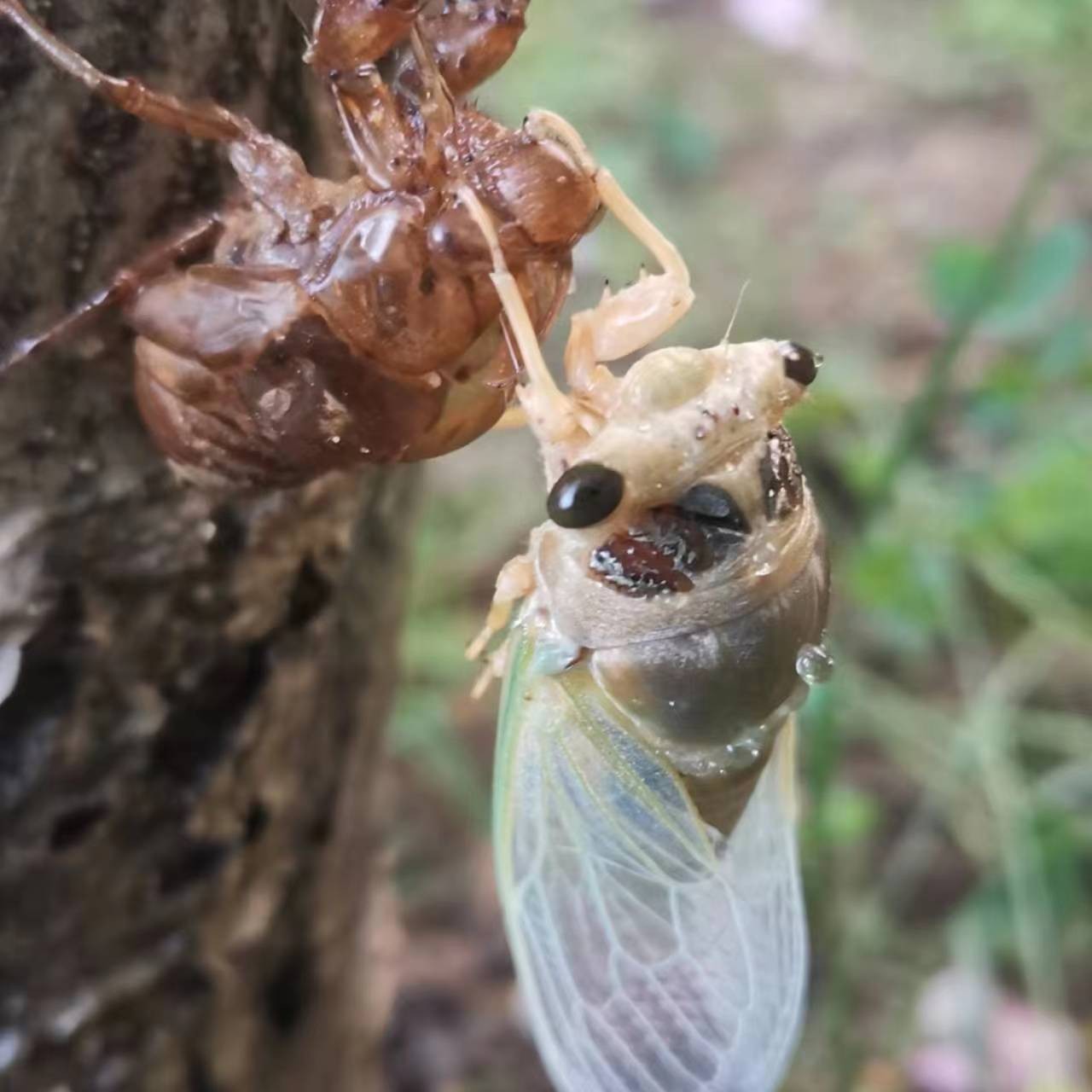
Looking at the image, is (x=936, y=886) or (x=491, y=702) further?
(x=491, y=702)

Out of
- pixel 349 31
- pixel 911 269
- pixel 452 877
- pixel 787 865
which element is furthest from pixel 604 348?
pixel 911 269

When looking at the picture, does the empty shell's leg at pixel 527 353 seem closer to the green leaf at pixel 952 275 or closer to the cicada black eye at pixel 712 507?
the cicada black eye at pixel 712 507

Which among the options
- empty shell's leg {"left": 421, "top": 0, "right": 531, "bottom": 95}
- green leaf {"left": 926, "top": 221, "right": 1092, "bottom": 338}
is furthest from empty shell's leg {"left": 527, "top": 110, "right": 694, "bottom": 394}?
green leaf {"left": 926, "top": 221, "right": 1092, "bottom": 338}

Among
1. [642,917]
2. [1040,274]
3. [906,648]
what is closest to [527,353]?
[642,917]

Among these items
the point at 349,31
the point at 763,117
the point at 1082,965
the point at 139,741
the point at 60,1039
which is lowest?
the point at 1082,965

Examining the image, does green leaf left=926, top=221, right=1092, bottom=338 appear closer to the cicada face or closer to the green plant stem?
the green plant stem

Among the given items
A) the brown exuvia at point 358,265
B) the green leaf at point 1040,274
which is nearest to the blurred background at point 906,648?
the green leaf at point 1040,274

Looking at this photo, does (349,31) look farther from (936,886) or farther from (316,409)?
(936,886)
